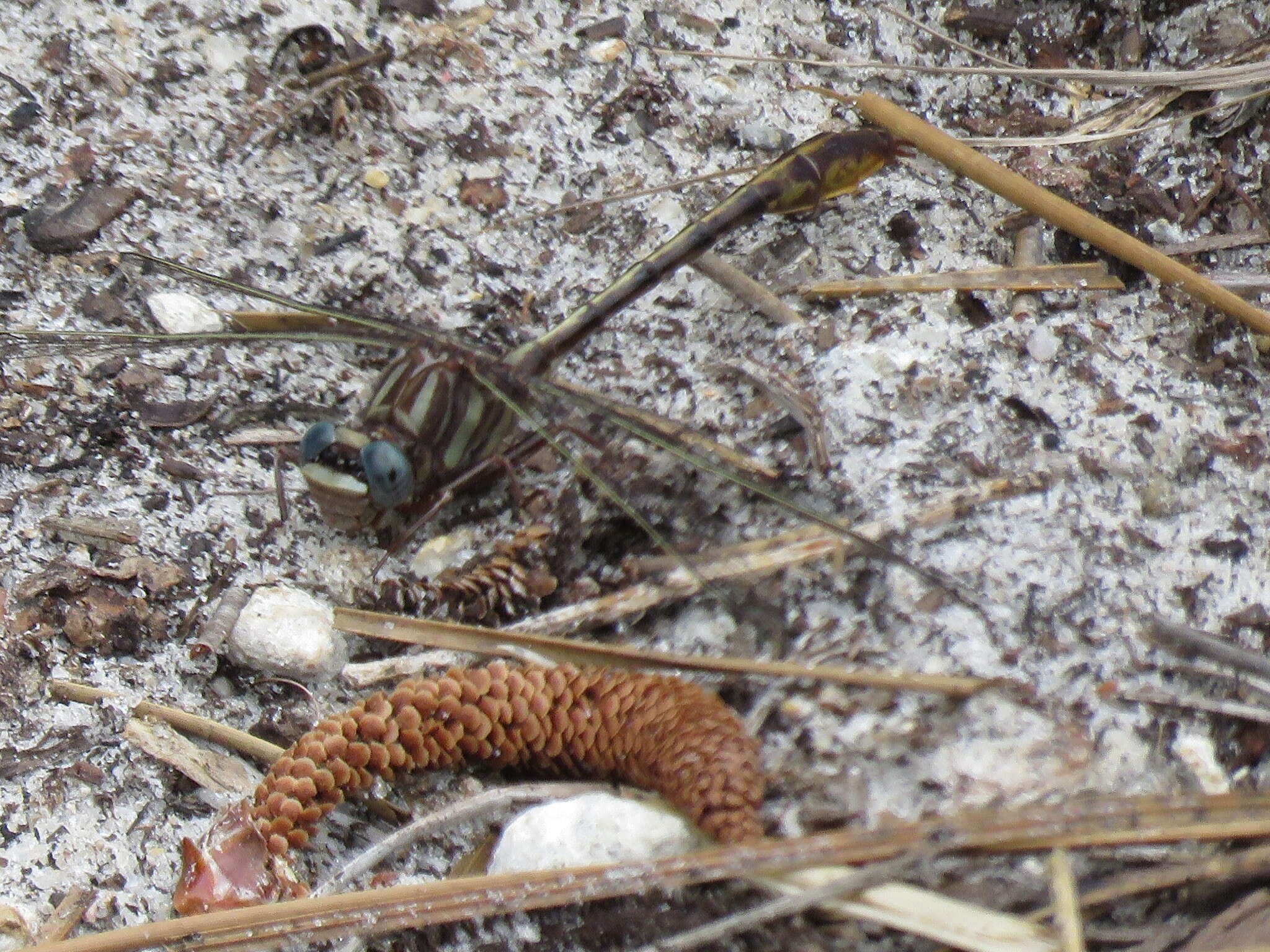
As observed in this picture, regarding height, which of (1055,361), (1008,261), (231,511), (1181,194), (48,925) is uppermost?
(1181,194)

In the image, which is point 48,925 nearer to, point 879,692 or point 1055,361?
point 879,692

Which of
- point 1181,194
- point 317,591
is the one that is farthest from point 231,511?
point 1181,194

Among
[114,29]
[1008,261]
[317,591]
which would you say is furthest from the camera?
[114,29]

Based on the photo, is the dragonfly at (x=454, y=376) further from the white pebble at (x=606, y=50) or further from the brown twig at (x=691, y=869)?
the brown twig at (x=691, y=869)

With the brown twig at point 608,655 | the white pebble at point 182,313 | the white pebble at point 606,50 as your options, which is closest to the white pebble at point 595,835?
the brown twig at point 608,655

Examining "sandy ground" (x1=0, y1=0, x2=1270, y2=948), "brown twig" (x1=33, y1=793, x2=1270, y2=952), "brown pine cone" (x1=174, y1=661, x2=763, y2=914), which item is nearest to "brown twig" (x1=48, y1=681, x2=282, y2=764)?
"sandy ground" (x1=0, y1=0, x2=1270, y2=948)

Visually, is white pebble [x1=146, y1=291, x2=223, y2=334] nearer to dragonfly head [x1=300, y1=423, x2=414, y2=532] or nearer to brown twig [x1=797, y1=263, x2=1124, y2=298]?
dragonfly head [x1=300, y1=423, x2=414, y2=532]
